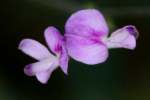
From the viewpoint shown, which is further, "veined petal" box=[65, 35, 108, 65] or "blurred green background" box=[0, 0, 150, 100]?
"blurred green background" box=[0, 0, 150, 100]

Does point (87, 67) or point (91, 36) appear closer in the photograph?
point (91, 36)

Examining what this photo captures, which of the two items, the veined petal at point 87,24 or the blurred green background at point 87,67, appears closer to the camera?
the veined petal at point 87,24

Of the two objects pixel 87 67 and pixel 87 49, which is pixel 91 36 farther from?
pixel 87 67

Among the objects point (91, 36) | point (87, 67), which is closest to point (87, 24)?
point (91, 36)

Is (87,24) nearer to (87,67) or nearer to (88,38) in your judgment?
(88,38)

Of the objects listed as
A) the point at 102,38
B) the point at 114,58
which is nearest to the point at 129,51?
the point at 114,58

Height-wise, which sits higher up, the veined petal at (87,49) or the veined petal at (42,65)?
the veined petal at (87,49)
